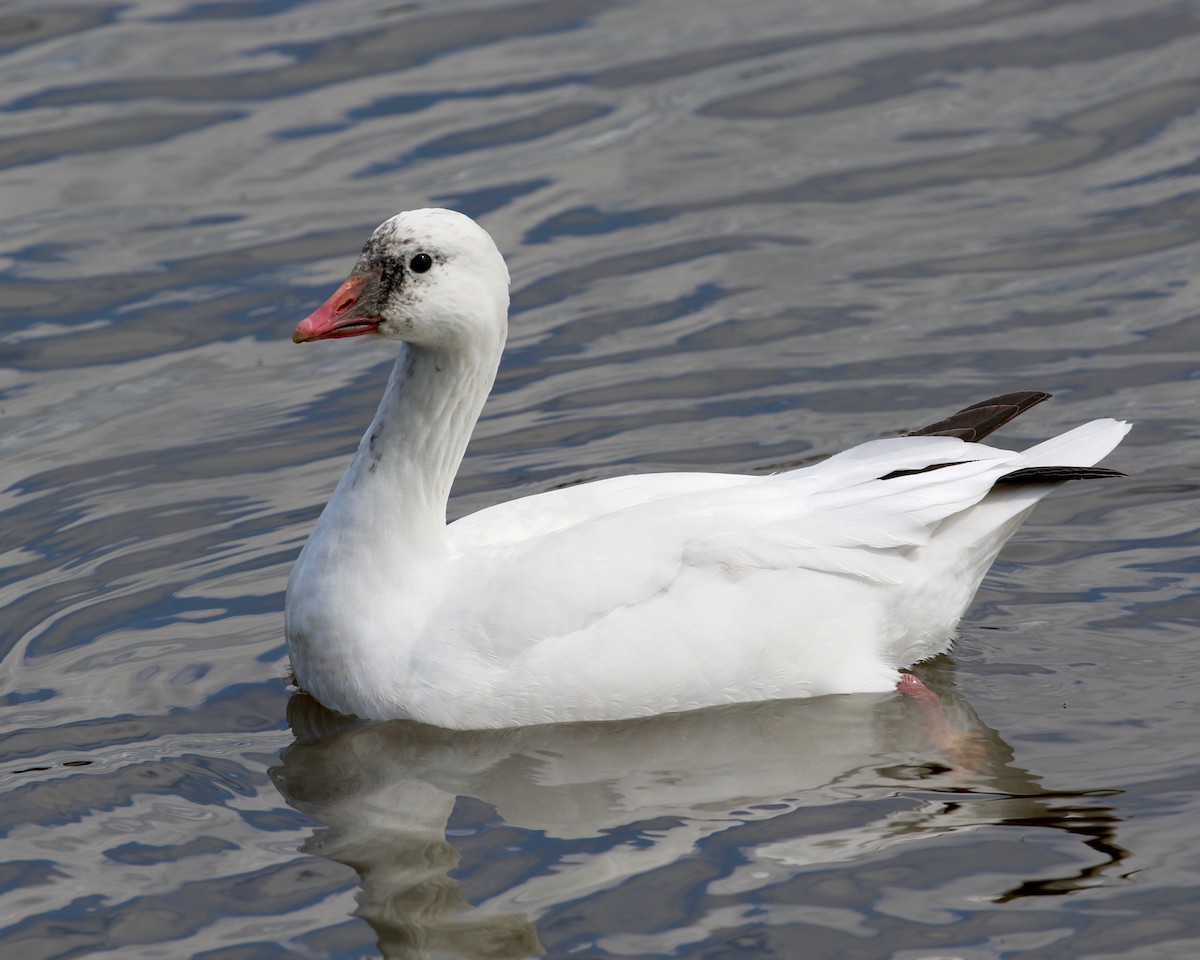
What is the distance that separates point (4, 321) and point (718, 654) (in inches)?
230

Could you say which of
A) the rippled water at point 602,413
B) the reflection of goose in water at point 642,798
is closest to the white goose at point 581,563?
the reflection of goose in water at point 642,798

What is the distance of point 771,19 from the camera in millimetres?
13578

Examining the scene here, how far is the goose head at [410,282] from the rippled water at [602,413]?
5.04 ft

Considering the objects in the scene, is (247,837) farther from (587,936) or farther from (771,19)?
(771,19)

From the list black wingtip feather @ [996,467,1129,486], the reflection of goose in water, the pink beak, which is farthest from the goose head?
black wingtip feather @ [996,467,1129,486]

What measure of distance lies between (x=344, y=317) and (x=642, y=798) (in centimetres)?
203

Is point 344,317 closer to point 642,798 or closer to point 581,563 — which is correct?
point 581,563

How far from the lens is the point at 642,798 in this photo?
6320 millimetres

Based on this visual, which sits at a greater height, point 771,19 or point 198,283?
point 771,19

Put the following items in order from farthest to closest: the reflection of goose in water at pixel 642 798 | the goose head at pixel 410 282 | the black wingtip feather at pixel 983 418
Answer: the black wingtip feather at pixel 983 418 → the goose head at pixel 410 282 → the reflection of goose in water at pixel 642 798

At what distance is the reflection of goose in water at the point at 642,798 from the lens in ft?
19.2

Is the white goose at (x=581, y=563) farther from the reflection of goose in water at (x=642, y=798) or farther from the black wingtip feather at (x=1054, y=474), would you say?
the reflection of goose in water at (x=642, y=798)

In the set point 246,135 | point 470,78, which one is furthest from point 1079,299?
point 246,135

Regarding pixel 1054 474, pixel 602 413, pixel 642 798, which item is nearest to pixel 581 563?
pixel 642 798
